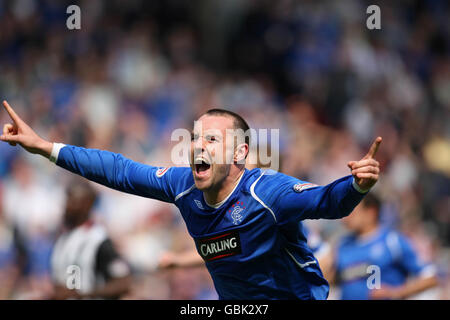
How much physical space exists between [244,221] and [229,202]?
0.18 m

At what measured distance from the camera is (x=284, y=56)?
13336mm

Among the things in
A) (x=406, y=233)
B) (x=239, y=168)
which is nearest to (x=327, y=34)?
(x=406, y=233)

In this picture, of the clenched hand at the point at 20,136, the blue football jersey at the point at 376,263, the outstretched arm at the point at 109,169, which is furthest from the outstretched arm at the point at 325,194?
the blue football jersey at the point at 376,263

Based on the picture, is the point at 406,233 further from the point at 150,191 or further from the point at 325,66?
the point at 150,191

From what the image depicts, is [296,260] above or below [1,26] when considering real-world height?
below

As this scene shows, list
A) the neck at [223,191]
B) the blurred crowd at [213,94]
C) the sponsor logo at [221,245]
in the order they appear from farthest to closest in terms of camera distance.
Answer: the blurred crowd at [213,94] < the neck at [223,191] < the sponsor logo at [221,245]

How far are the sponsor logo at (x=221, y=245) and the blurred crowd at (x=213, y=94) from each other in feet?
12.0

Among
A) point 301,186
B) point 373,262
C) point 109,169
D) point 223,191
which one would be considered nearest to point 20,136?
point 109,169

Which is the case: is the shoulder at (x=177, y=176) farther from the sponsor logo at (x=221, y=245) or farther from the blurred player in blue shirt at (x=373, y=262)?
the blurred player in blue shirt at (x=373, y=262)

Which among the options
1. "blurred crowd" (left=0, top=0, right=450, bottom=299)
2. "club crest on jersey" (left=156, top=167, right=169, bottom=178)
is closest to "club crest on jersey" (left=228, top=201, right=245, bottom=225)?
"club crest on jersey" (left=156, top=167, right=169, bottom=178)

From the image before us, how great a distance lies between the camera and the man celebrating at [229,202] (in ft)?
15.2

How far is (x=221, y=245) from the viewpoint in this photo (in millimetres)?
4727

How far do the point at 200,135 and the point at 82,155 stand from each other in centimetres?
80

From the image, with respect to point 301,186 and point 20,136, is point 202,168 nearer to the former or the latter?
point 301,186
